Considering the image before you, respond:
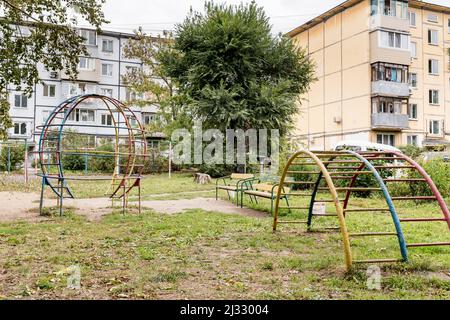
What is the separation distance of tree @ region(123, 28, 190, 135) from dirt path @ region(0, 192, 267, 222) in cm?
1294

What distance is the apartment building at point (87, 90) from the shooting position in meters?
38.9

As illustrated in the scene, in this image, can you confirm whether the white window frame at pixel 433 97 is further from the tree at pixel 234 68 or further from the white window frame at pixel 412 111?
the tree at pixel 234 68

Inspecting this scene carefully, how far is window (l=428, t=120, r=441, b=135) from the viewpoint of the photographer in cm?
3434

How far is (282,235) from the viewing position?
7.47m

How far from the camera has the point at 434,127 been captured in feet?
113

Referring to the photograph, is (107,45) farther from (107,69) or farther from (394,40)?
(394,40)

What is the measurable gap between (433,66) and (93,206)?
32.7 meters

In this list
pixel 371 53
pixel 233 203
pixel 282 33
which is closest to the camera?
pixel 233 203

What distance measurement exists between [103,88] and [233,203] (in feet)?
109

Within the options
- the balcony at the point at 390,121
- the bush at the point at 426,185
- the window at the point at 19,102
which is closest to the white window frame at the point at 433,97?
the balcony at the point at 390,121

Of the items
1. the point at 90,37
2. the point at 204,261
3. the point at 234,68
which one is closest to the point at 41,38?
the point at 204,261

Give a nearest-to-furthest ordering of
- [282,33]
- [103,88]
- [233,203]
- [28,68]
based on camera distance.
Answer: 1. [28,68]
2. [233,203]
3. [282,33]
4. [103,88]
